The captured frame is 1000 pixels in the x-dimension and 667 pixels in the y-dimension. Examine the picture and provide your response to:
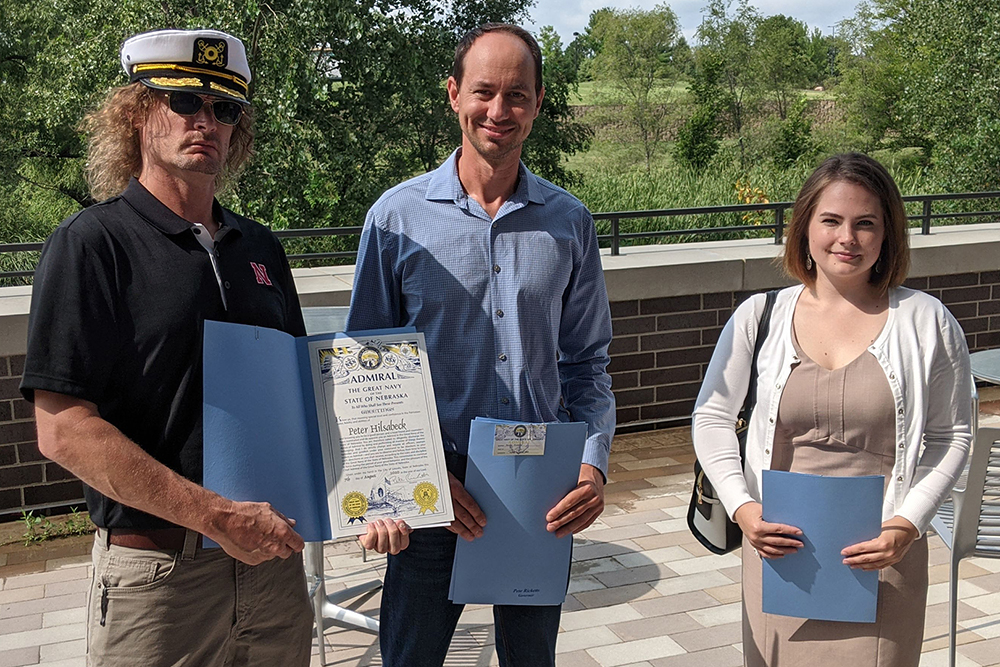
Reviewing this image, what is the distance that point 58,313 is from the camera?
68.4 inches

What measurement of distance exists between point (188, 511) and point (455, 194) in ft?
3.12

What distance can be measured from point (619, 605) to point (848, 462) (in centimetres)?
191

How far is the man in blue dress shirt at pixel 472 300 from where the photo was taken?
2.22 m

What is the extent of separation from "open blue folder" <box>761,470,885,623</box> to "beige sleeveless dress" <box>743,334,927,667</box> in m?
0.08

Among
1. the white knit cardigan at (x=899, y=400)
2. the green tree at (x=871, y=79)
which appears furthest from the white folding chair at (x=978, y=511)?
the green tree at (x=871, y=79)

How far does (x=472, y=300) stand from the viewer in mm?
2240

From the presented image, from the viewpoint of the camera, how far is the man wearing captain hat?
1.75 m

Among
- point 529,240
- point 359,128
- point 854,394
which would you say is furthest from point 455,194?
point 359,128

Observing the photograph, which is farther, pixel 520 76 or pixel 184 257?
pixel 520 76

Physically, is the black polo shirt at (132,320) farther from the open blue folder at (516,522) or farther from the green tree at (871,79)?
the green tree at (871,79)

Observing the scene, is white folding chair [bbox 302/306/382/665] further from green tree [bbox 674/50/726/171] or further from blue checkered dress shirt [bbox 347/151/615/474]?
green tree [bbox 674/50/726/171]

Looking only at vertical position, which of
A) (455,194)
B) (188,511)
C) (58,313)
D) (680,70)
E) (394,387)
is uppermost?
(680,70)

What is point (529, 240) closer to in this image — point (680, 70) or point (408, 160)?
point (408, 160)

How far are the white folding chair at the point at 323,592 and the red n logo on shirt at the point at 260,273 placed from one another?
1.42 metres
